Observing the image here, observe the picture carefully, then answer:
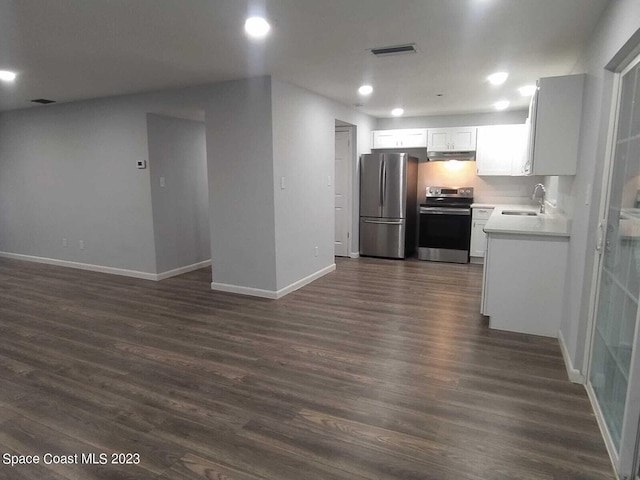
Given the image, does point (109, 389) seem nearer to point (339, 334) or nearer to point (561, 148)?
point (339, 334)

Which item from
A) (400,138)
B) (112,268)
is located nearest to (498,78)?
(400,138)

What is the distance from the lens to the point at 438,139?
6590 millimetres

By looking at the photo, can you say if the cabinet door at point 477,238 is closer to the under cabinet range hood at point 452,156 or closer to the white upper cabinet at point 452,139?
the under cabinet range hood at point 452,156

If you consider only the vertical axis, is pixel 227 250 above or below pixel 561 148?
below

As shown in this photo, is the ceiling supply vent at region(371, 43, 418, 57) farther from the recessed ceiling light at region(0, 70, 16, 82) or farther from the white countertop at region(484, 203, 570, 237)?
the recessed ceiling light at region(0, 70, 16, 82)

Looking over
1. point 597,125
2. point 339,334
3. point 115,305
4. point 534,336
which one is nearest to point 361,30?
point 597,125

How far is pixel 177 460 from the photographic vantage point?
6.35ft

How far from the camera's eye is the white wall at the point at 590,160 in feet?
7.14

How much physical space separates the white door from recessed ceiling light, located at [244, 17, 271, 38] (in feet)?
12.1

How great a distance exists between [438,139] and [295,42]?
410 centimetres

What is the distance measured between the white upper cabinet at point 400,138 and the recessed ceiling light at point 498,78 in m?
2.26

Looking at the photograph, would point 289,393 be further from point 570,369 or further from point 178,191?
point 178,191

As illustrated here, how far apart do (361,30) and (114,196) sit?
13.8 ft

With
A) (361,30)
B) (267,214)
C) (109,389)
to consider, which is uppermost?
(361,30)
